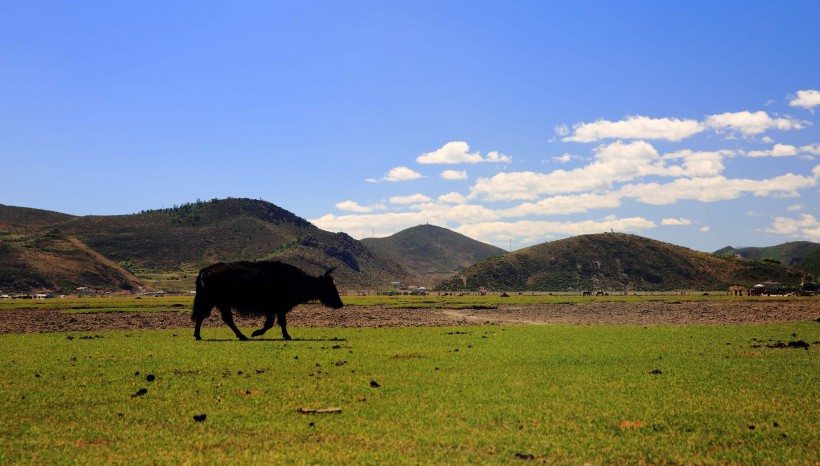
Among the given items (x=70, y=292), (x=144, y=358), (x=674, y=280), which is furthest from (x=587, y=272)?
(x=144, y=358)

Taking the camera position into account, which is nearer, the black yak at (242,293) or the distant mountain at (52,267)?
the black yak at (242,293)

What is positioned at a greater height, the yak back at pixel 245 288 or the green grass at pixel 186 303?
the yak back at pixel 245 288

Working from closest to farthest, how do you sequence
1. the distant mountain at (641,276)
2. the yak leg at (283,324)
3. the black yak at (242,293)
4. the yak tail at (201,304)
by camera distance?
the yak leg at (283,324), the black yak at (242,293), the yak tail at (201,304), the distant mountain at (641,276)

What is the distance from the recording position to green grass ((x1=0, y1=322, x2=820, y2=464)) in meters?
9.11

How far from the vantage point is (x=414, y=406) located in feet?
39.4

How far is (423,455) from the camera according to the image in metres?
8.88

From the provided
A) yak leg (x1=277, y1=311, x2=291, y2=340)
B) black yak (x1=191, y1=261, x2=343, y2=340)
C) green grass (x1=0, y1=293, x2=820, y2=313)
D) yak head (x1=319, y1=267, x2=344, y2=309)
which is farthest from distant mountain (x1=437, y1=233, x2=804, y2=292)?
yak leg (x1=277, y1=311, x2=291, y2=340)

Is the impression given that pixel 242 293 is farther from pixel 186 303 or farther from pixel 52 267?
pixel 52 267

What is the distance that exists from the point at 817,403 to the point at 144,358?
17.2 m

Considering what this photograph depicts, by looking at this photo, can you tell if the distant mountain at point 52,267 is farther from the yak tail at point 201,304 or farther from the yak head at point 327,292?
the yak head at point 327,292

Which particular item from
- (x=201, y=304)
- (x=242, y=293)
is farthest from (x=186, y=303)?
(x=242, y=293)

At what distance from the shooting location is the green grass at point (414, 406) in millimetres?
9109

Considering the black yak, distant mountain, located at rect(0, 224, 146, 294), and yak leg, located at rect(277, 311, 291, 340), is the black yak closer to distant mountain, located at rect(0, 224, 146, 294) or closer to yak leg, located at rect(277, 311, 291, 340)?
yak leg, located at rect(277, 311, 291, 340)

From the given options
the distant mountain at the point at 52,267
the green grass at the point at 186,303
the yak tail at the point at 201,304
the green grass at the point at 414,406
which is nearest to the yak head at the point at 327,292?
the yak tail at the point at 201,304
